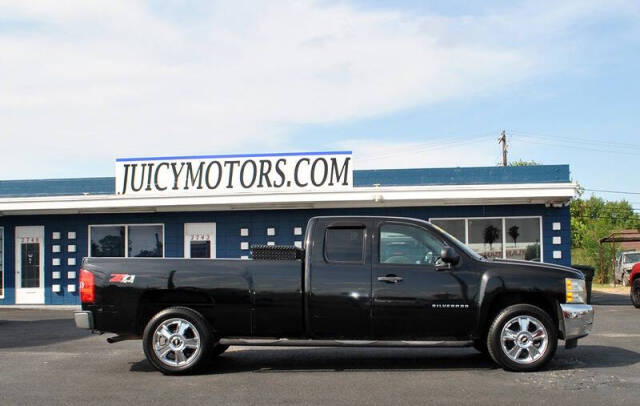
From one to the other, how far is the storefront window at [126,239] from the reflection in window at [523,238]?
9940 mm

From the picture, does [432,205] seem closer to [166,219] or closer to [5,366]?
[166,219]

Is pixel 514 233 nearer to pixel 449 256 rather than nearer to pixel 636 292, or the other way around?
pixel 636 292

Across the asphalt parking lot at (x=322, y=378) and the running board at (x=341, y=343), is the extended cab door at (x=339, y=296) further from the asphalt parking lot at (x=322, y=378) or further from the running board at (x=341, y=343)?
the asphalt parking lot at (x=322, y=378)

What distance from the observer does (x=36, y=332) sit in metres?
12.8

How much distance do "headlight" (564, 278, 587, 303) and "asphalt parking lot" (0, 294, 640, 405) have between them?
2.67ft

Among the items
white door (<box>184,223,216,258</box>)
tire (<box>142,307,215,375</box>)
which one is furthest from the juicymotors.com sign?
tire (<box>142,307,215,375</box>)

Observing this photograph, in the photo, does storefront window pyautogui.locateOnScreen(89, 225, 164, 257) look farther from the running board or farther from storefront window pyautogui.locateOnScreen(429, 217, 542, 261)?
the running board

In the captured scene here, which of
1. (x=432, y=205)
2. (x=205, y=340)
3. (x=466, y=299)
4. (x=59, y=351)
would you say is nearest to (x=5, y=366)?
(x=59, y=351)

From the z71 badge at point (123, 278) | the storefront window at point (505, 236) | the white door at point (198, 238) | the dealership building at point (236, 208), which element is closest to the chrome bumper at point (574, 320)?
the z71 badge at point (123, 278)

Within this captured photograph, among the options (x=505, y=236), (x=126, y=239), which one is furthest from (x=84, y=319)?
(x=505, y=236)

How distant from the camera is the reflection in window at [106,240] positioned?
20094 millimetres

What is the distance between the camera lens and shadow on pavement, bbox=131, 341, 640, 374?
819 centimetres

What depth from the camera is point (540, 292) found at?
25.7ft

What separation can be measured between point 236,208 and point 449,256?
40.8 feet
